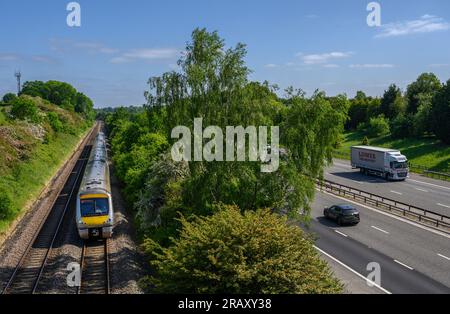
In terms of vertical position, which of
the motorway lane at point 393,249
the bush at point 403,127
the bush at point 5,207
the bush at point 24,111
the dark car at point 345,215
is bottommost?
the motorway lane at point 393,249

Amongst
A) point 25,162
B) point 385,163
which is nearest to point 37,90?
point 25,162

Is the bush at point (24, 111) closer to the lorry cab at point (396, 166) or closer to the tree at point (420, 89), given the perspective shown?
the lorry cab at point (396, 166)

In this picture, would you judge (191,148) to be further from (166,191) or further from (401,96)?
(401,96)

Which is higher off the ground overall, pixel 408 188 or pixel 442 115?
pixel 442 115

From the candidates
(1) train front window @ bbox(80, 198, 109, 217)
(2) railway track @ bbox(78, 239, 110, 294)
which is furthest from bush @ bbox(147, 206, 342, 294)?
(1) train front window @ bbox(80, 198, 109, 217)

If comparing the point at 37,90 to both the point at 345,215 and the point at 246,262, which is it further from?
the point at 246,262

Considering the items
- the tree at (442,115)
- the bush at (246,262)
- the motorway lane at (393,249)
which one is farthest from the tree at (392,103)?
the bush at (246,262)
